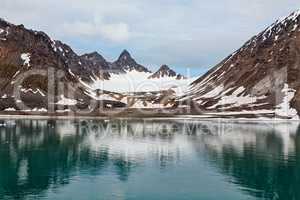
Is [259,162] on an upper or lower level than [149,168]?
upper

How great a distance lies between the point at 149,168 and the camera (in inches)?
2990

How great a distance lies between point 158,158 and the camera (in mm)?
87000

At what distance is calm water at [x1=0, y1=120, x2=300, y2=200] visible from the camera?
5747cm

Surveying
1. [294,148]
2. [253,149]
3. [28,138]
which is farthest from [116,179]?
[28,138]

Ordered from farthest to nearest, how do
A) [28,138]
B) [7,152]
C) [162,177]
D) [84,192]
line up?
[28,138], [7,152], [162,177], [84,192]

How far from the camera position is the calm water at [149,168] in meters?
57.5

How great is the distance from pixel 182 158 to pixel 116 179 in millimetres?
25255

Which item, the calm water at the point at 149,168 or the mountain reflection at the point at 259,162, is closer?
the calm water at the point at 149,168

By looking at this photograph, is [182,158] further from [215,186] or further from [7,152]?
[7,152]

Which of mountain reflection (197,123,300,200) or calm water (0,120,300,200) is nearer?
calm water (0,120,300,200)

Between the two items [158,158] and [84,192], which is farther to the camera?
[158,158]

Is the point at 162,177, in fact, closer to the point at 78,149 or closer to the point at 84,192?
the point at 84,192

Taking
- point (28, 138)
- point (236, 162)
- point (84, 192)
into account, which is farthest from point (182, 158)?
point (28, 138)

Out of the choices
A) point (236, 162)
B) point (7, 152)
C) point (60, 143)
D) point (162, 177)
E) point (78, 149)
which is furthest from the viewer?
point (60, 143)
